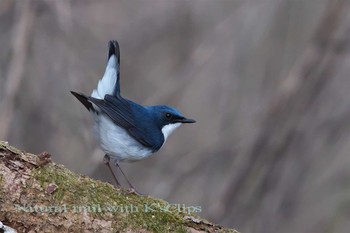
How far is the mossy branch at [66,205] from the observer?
2664 millimetres

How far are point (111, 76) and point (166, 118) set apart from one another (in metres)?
0.59

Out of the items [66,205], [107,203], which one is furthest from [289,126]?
[66,205]

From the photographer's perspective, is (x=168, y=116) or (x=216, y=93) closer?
(x=168, y=116)

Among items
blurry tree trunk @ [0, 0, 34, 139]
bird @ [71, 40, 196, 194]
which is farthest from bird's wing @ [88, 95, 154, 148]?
blurry tree trunk @ [0, 0, 34, 139]

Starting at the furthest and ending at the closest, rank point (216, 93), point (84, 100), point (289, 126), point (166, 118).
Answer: point (216, 93) → point (289, 126) → point (166, 118) → point (84, 100)

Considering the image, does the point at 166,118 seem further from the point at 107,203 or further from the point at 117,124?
the point at 107,203

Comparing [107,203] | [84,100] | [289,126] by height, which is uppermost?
[289,126]

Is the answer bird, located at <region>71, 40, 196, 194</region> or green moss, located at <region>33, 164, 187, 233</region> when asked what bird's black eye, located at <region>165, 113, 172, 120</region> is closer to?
bird, located at <region>71, 40, 196, 194</region>

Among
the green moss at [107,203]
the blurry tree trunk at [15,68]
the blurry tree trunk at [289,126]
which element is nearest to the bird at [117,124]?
the blurry tree trunk at [15,68]

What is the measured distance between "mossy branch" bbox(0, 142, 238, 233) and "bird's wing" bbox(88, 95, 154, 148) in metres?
1.34

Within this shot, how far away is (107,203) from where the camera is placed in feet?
9.31

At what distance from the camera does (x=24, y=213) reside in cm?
266

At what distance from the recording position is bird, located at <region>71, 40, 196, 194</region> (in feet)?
14.0

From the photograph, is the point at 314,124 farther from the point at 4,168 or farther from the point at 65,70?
the point at 4,168
